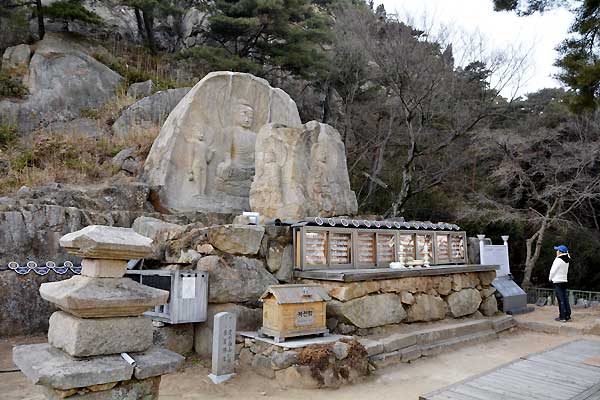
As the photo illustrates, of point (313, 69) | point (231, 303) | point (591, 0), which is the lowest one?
point (231, 303)

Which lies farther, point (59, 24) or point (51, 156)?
point (59, 24)

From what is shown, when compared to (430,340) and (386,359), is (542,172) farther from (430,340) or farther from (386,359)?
(386,359)

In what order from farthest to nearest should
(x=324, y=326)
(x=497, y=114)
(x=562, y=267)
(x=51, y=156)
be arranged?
(x=497, y=114) → (x=51, y=156) → (x=562, y=267) → (x=324, y=326)

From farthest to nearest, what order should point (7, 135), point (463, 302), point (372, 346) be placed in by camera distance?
point (7, 135) → point (463, 302) → point (372, 346)

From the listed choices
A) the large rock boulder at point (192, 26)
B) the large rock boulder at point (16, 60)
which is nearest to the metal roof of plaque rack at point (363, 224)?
the large rock boulder at point (16, 60)

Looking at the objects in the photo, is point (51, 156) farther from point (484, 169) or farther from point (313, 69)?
point (484, 169)

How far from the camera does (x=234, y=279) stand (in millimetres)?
6480

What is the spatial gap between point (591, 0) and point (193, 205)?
786 centimetres

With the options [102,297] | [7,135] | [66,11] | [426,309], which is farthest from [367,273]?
[66,11]

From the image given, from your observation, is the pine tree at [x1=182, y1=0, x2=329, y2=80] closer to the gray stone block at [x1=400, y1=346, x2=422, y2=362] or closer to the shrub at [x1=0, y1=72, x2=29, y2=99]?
the shrub at [x1=0, y1=72, x2=29, y2=99]

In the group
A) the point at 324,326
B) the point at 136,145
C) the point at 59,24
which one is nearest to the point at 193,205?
the point at 136,145

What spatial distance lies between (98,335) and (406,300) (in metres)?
5.61

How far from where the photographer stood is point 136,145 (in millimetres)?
12031

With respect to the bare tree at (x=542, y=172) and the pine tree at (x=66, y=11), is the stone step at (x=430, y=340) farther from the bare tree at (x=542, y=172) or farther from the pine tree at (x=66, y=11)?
the pine tree at (x=66, y=11)
